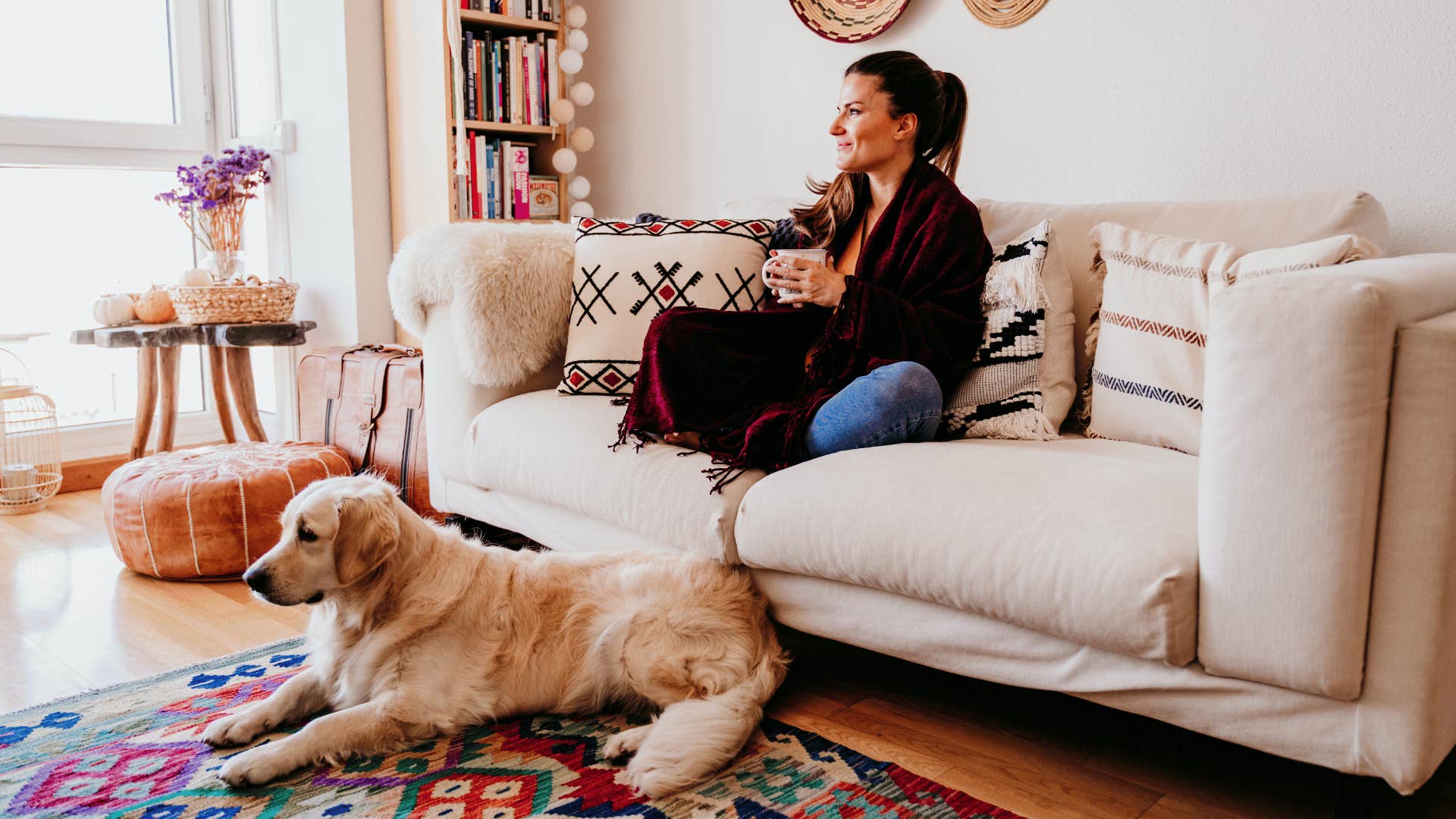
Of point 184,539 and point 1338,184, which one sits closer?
point 1338,184

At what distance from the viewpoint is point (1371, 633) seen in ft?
4.00

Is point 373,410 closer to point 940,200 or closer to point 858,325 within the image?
point 858,325

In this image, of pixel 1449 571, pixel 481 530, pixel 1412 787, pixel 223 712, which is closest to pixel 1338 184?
pixel 1449 571

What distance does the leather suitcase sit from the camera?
112 inches

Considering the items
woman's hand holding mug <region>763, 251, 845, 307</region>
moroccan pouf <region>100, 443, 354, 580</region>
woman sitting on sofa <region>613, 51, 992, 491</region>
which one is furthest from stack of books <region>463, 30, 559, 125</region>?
woman's hand holding mug <region>763, 251, 845, 307</region>

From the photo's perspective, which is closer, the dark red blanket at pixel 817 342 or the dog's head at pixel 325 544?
the dog's head at pixel 325 544

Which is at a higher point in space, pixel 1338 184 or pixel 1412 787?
pixel 1338 184

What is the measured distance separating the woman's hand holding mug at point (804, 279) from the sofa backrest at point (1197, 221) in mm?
413

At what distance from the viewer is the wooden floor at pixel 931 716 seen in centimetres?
147

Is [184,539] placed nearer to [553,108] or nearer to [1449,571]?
[553,108]

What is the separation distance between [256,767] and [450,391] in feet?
3.71

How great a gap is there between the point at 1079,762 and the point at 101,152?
3670 mm

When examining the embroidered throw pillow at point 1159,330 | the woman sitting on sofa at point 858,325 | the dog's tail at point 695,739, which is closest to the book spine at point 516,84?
the woman sitting on sofa at point 858,325

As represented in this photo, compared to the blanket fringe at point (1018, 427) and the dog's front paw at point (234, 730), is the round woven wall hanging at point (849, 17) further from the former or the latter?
the dog's front paw at point (234, 730)
